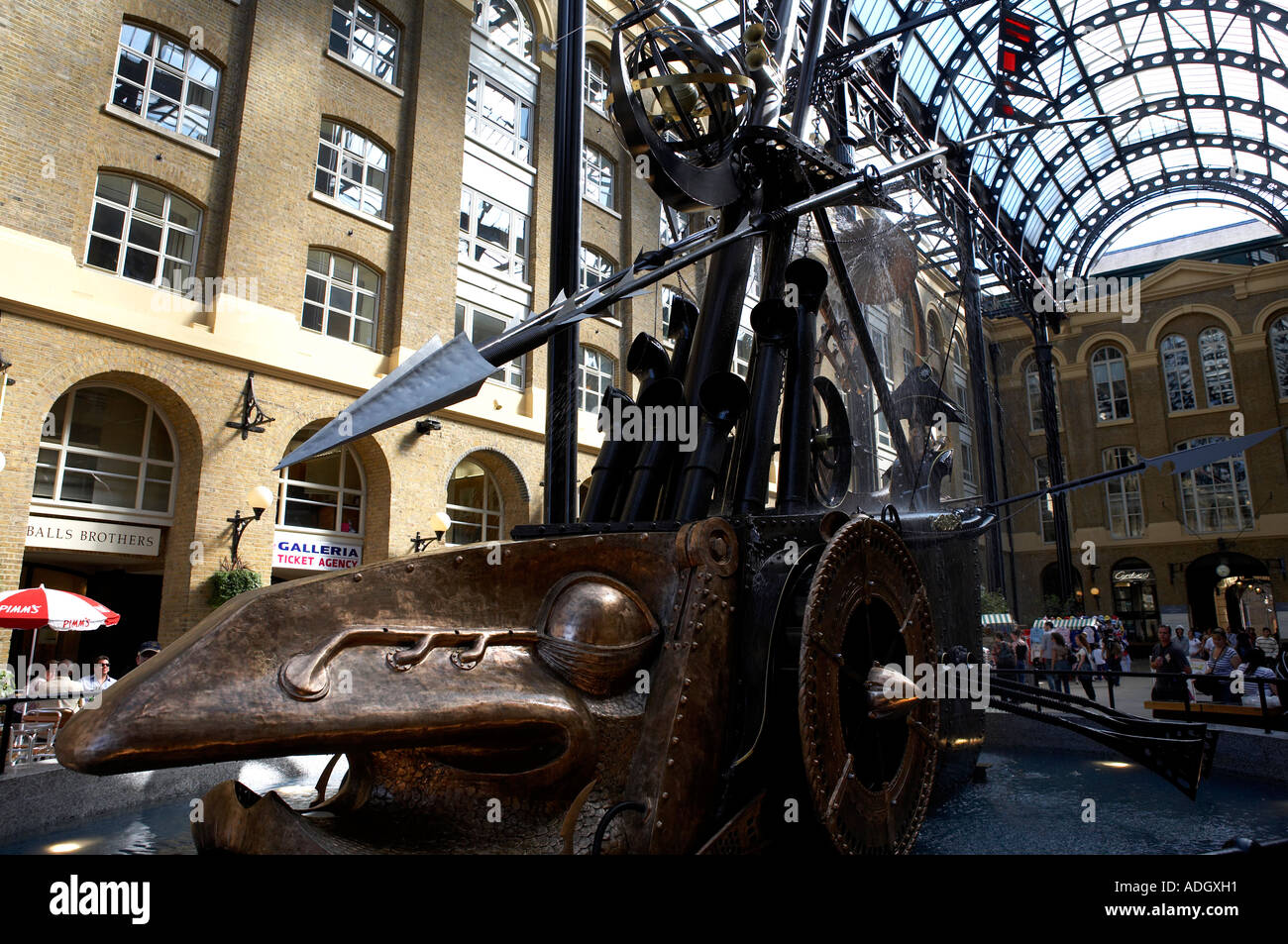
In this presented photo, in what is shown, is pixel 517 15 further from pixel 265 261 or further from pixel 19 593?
pixel 19 593

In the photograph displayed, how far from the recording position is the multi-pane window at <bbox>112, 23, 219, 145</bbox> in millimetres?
13555

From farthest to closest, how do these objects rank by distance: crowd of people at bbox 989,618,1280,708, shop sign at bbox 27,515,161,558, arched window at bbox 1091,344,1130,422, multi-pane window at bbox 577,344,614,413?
arched window at bbox 1091,344,1130,422 → multi-pane window at bbox 577,344,614,413 → shop sign at bbox 27,515,161,558 → crowd of people at bbox 989,618,1280,708

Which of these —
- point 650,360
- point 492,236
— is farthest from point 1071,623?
point 650,360

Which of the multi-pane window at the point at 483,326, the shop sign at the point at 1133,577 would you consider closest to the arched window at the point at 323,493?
the multi-pane window at the point at 483,326

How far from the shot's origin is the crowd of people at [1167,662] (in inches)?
315

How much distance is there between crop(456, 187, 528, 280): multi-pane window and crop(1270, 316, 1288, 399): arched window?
113ft

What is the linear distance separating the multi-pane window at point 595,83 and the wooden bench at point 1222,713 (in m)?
19.4

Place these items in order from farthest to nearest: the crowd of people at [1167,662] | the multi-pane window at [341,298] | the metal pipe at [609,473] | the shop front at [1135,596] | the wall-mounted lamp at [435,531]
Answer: the shop front at [1135,596] < the wall-mounted lamp at [435,531] < the multi-pane window at [341,298] < the crowd of people at [1167,662] < the metal pipe at [609,473]

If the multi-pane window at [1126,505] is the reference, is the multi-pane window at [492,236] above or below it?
above

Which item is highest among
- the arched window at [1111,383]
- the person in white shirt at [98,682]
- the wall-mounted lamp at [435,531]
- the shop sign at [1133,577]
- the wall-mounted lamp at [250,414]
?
the arched window at [1111,383]

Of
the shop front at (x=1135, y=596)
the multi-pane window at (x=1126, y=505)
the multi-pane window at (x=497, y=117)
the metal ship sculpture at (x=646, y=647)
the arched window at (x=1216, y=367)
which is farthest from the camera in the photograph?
the multi-pane window at (x=1126, y=505)

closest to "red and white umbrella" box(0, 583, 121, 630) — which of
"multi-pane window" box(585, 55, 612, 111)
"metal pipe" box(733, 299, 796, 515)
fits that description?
"metal pipe" box(733, 299, 796, 515)

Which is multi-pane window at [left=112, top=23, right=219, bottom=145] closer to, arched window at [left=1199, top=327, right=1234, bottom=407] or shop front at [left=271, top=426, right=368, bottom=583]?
shop front at [left=271, top=426, right=368, bottom=583]

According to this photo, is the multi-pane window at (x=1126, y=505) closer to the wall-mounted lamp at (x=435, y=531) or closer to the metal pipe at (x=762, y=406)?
the wall-mounted lamp at (x=435, y=531)
